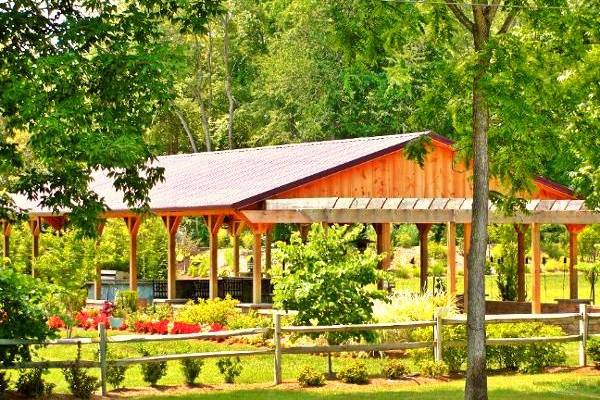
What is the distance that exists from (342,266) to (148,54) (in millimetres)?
Answer: 6289

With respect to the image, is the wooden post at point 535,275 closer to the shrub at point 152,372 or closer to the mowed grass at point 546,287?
the shrub at point 152,372

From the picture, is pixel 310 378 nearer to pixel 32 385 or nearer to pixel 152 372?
pixel 152 372

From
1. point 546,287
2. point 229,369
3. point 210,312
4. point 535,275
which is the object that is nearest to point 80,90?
point 229,369

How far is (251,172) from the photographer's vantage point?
35469 millimetres

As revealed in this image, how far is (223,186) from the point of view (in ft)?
112

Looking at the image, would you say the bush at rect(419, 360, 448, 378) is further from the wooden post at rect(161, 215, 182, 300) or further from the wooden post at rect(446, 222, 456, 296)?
the wooden post at rect(161, 215, 182, 300)

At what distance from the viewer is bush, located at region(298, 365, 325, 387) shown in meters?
21.5

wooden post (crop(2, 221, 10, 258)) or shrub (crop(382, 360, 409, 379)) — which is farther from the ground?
wooden post (crop(2, 221, 10, 258))

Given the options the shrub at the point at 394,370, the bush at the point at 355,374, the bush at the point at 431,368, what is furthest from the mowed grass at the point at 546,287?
the bush at the point at 355,374

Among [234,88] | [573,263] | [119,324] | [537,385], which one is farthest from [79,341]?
[234,88]

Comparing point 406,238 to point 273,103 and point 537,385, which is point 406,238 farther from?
point 537,385

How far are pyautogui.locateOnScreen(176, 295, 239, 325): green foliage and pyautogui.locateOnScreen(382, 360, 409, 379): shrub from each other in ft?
27.6

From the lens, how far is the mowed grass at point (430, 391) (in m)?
20.3

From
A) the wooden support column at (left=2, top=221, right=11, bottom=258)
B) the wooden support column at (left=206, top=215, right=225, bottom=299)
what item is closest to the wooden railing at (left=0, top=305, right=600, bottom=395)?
the wooden support column at (left=206, top=215, right=225, bottom=299)
